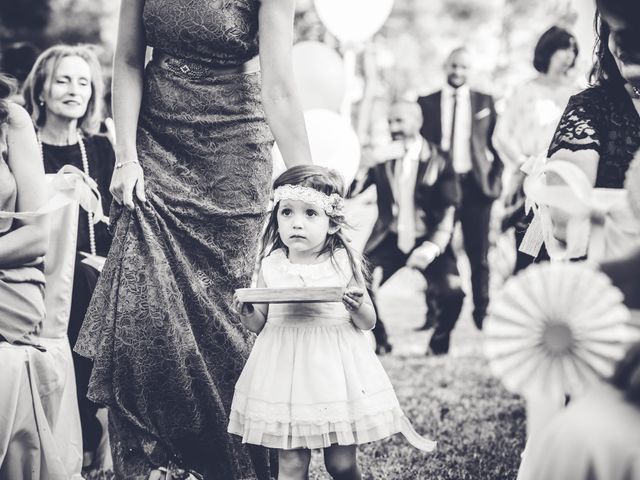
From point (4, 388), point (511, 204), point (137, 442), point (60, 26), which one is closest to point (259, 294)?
point (137, 442)

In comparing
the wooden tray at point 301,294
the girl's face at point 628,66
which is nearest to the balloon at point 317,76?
the wooden tray at point 301,294

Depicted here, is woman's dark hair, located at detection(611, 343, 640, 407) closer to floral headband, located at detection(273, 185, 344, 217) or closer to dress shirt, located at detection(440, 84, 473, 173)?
floral headband, located at detection(273, 185, 344, 217)

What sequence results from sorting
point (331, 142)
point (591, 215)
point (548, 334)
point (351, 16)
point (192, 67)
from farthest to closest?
point (351, 16), point (331, 142), point (192, 67), point (591, 215), point (548, 334)

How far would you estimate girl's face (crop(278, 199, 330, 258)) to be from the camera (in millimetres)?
3285

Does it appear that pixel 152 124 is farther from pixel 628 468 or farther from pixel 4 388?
pixel 628 468

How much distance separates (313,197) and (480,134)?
538 cm

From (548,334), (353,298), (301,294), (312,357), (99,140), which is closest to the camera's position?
(548,334)

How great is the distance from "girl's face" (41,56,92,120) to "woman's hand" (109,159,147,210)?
1.77 meters

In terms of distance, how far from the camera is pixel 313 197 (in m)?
3.29

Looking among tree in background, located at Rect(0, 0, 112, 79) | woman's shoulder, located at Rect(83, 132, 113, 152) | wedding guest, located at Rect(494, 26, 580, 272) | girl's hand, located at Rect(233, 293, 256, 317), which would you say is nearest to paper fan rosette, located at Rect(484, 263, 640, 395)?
girl's hand, located at Rect(233, 293, 256, 317)

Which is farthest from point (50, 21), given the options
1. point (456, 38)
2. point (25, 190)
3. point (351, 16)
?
point (25, 190)

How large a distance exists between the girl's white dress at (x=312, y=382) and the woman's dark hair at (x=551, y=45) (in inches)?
194

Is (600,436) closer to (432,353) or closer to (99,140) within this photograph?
(99,140)

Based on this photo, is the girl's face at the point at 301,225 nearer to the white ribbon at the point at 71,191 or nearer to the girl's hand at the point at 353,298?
the girl's hand at the point at 353,298
